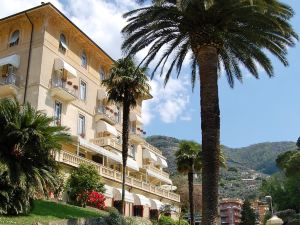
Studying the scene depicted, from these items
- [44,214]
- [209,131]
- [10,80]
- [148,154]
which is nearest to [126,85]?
[10,80]

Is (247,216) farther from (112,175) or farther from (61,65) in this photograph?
(61,65)

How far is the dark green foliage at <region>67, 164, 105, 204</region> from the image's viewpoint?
107ft

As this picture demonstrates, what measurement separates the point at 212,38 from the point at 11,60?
2396 cm

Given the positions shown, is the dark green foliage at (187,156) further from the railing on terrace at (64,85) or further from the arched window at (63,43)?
the arched window at (63,43)

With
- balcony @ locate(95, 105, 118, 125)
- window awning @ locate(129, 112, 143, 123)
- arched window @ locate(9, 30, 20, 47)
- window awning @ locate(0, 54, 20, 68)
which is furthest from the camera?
window awning @ locate(129, 112, 143, 123)

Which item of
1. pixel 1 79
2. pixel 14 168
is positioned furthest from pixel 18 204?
pixel 1 79

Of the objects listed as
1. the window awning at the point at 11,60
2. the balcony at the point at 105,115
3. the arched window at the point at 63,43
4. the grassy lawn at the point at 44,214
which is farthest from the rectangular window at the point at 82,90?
the grassy lawn at the point at 44,214

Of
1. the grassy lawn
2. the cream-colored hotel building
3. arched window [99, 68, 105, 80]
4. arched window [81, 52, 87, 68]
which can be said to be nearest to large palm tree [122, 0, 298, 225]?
the grassy lawn

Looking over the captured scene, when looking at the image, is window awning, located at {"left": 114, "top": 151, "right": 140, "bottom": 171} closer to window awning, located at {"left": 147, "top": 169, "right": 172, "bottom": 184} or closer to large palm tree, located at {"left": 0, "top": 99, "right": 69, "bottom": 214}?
window awning, located at {"left": 147, "top": 169, "right": 172, "bottom": 184}

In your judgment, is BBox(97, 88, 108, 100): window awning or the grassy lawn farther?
BBox(97, 88, 108, 100): window awning

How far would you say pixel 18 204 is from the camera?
19.7 metres

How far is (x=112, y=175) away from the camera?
40844 millimetres

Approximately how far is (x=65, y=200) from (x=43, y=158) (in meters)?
12.3

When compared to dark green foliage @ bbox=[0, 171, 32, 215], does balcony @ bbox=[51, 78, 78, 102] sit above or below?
above
